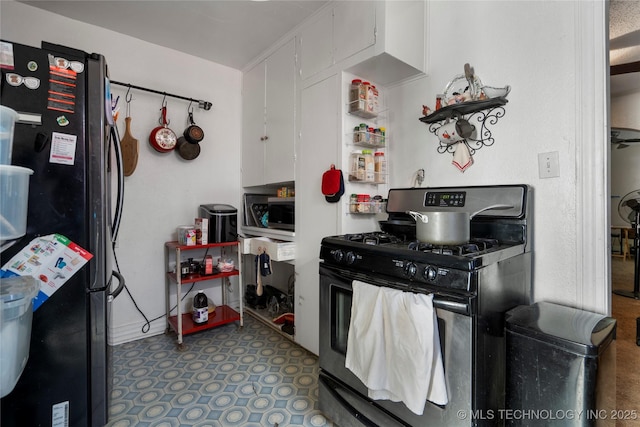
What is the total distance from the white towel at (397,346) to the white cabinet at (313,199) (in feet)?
2.63

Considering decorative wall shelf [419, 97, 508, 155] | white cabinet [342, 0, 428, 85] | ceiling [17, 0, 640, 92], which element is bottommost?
decorative wall shelf [419, 97, 508, 155]

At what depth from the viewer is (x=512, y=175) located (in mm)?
1574

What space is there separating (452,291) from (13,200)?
155 centimetres

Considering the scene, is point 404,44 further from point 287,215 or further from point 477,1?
point 287,215

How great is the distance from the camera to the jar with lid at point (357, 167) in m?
1.91

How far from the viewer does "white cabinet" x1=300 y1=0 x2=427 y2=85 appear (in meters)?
1.72

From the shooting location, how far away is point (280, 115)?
255 cm

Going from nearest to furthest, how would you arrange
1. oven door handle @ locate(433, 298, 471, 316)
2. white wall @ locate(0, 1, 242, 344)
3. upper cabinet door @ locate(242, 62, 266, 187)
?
oven door handle @ locate(433, 298, 471, 316)
white wall @ locate(0, 1, 242, 344)
upper cabinet door @ locate(242, 62, 266, 187)

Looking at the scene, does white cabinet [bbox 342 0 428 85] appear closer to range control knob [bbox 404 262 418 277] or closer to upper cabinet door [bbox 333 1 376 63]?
upper cabinet door [bbox 333 1 376 63]

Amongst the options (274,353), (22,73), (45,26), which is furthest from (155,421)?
(45,26)

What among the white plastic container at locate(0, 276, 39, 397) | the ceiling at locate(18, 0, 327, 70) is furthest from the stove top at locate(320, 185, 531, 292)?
the ceiling at locate(18, 0, 327, 70)

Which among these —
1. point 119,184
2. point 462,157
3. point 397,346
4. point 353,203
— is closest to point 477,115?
point 462,157

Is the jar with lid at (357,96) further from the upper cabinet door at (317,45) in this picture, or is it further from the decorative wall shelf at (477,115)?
the decorative wall shelf at (477,115)

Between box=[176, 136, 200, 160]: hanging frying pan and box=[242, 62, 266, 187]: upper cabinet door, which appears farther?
box=[242, 62, 266, 187]: upper cabinet door
